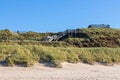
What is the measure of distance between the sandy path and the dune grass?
0.47 metres

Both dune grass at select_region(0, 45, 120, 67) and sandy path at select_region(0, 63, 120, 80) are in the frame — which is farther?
dune grass at select_region(0, 45, 120, 67)

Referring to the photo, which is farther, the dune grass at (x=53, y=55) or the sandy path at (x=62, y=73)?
the dune grass at (x=53, y=55)

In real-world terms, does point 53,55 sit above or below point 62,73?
above

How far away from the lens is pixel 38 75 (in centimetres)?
1441

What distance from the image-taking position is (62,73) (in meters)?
15.0

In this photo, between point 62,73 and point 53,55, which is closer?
point 62,73

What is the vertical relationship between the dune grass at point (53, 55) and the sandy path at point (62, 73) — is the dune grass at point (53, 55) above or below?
above

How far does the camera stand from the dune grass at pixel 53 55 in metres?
15.8

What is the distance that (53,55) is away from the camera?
16844 mm

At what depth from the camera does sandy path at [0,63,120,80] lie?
1414 centimetres

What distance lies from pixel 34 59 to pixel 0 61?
1.60 m

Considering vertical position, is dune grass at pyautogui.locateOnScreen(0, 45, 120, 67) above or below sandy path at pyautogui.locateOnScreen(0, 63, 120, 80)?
above

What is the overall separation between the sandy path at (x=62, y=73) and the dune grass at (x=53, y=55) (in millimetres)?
474

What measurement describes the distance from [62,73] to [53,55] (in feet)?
6.59
